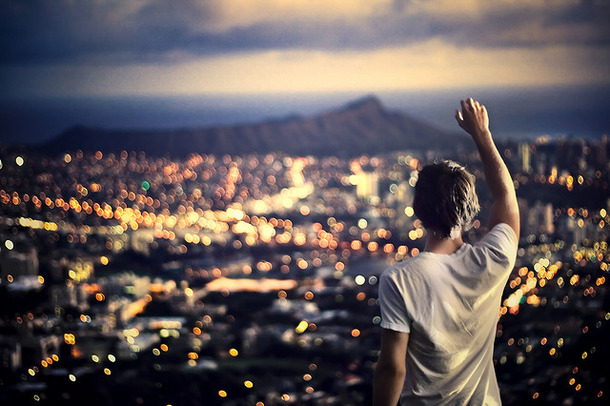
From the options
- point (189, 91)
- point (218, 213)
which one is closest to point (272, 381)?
point (218, 213)

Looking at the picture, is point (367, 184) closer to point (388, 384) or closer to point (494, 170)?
point (494, 170)

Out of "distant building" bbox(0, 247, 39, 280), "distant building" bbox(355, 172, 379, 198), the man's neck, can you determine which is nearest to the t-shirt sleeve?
the man's neck

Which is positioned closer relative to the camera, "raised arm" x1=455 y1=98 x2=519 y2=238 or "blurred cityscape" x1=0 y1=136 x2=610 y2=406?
"raised arm" x1=455 y1=98 x2=519 y2=238

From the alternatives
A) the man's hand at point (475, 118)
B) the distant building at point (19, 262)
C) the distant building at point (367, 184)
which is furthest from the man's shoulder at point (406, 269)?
the distant building at point (19, 262)

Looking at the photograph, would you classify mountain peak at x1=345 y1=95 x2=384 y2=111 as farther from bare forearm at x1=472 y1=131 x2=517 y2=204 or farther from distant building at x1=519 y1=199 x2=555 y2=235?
bare forearm at x1=472 y1=131 x2=517 y2=204

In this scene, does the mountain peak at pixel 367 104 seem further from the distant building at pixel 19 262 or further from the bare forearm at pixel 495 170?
the bare forearm at pixel 495 170

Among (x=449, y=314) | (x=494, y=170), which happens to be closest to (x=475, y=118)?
(x=494, y=170)
